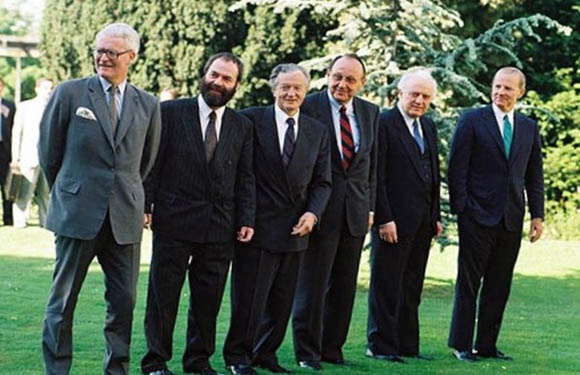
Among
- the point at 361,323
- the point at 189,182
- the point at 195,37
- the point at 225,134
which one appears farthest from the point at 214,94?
the point at 195,37

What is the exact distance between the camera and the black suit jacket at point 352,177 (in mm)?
8227

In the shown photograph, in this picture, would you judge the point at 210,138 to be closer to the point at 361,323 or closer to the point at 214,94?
the point at 214,94

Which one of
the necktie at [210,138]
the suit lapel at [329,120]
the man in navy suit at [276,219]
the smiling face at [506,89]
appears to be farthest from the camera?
the smiling face at [506,89]

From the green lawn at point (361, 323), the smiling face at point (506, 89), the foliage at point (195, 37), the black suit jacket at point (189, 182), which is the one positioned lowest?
the green lawn at point (361, 323)

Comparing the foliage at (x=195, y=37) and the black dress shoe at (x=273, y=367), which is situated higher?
the foliage at (x=195, y=37)

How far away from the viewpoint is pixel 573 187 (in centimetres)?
2389

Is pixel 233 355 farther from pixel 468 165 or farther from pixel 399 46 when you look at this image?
pixel 399 46

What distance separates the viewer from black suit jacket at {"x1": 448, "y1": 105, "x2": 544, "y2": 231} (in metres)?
8.88

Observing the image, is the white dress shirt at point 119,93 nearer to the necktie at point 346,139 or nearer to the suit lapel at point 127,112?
the suit lapel at point 127,112

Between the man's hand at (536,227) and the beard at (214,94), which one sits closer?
the beard at (214,94)

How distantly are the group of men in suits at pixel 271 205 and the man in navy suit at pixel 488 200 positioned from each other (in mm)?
13

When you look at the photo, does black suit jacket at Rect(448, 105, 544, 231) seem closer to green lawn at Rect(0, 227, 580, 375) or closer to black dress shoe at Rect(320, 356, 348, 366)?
green lawn at Rect(0, 227, 580, 375)

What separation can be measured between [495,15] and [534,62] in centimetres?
265

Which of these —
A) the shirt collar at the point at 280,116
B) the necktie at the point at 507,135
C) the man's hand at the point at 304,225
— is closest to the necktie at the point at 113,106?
the shirt collar at the point at 280,116
